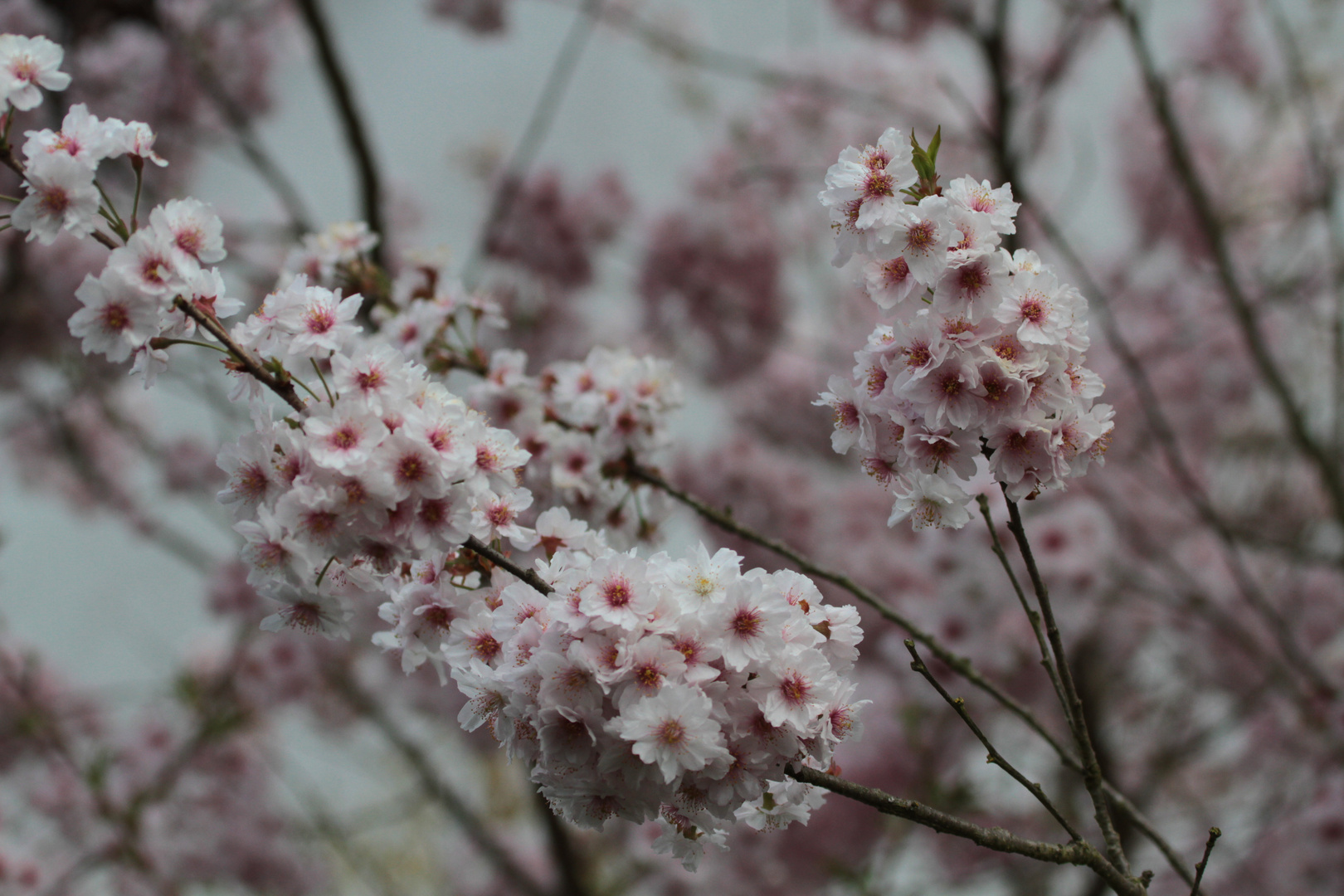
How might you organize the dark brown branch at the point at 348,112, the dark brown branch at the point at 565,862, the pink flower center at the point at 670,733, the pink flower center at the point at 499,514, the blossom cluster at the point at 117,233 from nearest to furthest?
the pink flower center at the point at 670,733, the blossom cluster at the point at 117,233, the pink flower center at the point at 499,514, the dark brown branch at the point at 348,112, the dark brown branch at the point at 565,862

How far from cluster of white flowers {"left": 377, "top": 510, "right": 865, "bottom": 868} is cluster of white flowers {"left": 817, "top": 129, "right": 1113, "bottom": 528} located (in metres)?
0.18

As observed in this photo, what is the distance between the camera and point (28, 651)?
12.3ft

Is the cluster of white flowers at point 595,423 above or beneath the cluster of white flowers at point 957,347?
above

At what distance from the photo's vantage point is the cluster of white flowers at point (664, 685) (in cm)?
78

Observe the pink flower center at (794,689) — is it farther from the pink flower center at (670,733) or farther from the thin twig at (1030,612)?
the thin twig at (1030,612)

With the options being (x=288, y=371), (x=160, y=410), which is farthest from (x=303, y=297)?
(x=160, y=410)

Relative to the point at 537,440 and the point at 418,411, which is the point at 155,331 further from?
the point at 537,440

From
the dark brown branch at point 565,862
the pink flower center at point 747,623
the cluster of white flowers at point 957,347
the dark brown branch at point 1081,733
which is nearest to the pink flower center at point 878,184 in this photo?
the cluster of white flowers at point 957,347

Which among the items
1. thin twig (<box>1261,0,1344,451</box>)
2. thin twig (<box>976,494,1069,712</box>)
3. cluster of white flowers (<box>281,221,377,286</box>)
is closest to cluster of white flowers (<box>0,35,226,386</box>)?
cluster of white flowers (<box>281,221,377,286</box>)

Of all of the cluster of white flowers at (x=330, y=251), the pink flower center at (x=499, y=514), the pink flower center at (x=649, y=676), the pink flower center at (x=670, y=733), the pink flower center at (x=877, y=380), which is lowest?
the pink flower center at (x=670, y=733)

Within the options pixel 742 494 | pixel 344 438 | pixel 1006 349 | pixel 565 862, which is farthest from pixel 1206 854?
pixel 742 494

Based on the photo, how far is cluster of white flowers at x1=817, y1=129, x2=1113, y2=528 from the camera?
0.85 metres

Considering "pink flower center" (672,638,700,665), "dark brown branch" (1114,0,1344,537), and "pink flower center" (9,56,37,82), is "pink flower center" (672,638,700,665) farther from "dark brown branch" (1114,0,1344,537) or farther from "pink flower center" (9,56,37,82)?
"dark brown branch" (1114,0,1344,537)

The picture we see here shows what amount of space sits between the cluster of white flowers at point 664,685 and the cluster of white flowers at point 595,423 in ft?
1.84
